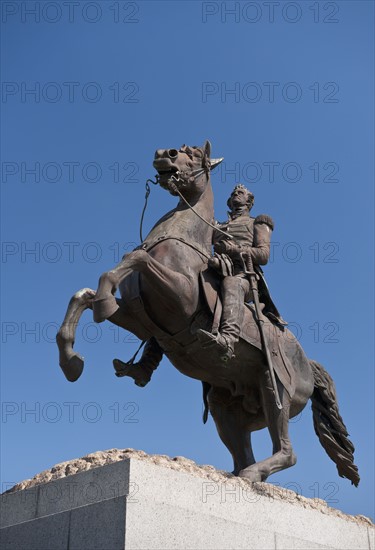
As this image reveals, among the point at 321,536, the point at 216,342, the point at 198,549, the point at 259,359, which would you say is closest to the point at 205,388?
the point at 259,359

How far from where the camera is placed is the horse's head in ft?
33.3

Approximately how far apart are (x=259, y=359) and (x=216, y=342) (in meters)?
1.01

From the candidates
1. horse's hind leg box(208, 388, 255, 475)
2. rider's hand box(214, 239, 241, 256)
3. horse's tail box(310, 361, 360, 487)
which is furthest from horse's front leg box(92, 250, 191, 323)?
horse's tail box(310, 361, 360, 487)

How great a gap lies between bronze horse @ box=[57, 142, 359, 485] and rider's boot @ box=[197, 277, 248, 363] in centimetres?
16

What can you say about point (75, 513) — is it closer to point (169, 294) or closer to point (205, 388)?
point (169, 294)

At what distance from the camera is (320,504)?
366 inches

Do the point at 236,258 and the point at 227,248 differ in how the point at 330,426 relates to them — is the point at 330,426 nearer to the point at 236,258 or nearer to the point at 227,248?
the point at 236,258

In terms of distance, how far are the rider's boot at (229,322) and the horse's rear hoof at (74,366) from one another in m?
1.23

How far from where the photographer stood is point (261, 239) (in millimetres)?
10750

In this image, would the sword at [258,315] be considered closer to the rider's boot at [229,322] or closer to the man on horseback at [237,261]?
the man on horseback at [237,261]

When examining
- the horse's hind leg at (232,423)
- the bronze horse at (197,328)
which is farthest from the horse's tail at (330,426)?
the horse's hind leg at (232,423)

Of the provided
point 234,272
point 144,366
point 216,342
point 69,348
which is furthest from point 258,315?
point 69,348

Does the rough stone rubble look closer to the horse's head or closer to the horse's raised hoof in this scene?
the horse's raised hoof

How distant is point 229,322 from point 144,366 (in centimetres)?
119
